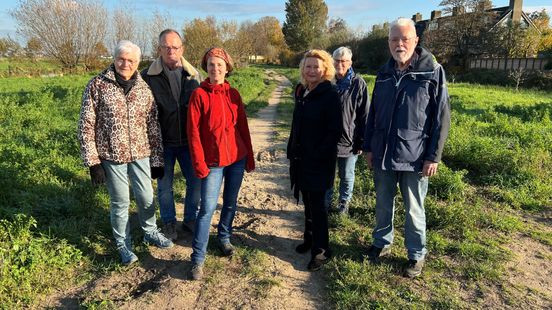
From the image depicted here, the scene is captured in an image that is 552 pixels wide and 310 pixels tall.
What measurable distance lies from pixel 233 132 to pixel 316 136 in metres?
0.81

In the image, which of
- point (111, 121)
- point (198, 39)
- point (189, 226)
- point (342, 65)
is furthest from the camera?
point (198, 39)

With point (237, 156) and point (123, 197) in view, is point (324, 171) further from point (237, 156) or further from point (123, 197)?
point (123, 197)

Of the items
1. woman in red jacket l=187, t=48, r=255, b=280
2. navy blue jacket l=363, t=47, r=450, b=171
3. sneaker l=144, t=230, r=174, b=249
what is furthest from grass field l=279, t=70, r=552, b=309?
sneaker l=144, t=230, r=174, b=249

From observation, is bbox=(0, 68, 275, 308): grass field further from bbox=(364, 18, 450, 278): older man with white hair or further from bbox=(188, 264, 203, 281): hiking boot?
bbox=(364, 18, 450, 278): older man with white hair

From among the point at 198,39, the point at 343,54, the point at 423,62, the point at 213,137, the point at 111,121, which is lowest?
the point at 213,137

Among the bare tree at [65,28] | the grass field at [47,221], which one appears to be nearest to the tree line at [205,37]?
the bare tree at [65,28]

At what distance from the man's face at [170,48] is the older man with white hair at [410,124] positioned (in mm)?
2068

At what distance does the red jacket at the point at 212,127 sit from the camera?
3.35 meters

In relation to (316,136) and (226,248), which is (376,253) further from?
(226,248)

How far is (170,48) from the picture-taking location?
148 inches

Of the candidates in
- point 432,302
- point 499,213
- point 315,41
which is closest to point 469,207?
point 499,213

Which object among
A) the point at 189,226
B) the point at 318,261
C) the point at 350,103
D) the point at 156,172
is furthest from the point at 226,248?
the point at 350,103

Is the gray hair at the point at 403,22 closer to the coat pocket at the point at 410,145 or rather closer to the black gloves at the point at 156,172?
the coat pocket at the point at 410,145

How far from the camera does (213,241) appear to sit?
13.9ft
